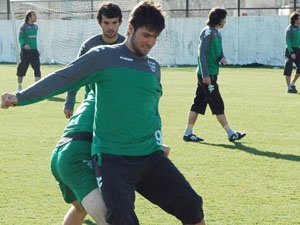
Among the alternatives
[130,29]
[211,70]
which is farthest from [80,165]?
[211,70]

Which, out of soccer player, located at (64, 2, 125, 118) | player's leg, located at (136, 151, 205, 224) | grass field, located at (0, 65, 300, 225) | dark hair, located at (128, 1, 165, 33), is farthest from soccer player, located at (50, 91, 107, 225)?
soccer player, located at (64, 2, 125, 118)

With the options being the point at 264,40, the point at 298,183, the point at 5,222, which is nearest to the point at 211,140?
the point at 298,183

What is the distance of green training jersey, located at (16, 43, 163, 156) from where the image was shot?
486 centimetres

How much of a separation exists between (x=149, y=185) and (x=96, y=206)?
16.5 inches

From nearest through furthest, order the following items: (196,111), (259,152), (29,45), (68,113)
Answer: (68,113), (259,152), (196,111), (29,45)

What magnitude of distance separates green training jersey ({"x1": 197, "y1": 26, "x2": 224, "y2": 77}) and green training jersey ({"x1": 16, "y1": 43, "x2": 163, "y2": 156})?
20.9 ft

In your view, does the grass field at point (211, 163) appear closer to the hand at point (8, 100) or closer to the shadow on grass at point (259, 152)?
the shadow on grass at point (259, 152)

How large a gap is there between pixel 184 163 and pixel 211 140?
2208 mm

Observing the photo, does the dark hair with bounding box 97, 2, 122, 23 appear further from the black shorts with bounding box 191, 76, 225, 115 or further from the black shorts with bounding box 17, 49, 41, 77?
the black shorts with bounding box 17, 49, 41, 77

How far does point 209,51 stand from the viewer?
11492mm

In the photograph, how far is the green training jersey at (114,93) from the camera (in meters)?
4.86

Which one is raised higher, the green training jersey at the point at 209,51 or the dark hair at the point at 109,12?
the dark hair at the point at 109,12

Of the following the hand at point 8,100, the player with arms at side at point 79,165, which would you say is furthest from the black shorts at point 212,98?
the hand at point 8,100

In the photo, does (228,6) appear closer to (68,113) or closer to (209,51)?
(209,51)
